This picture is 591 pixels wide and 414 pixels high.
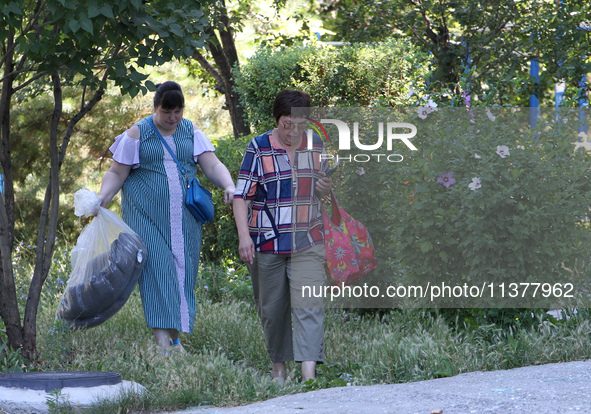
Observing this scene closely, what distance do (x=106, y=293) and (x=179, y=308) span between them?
0.45 m

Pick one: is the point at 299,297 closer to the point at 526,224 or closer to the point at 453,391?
the point at 453,391

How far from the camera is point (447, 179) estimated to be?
15.2 feet

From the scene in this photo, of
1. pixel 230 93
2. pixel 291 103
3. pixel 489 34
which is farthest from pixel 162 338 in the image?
pixel 489 34

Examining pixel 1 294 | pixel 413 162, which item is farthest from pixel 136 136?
pixel 413 162

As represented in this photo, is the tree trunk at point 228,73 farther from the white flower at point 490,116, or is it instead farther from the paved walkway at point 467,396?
the paved walkway at point 467,396

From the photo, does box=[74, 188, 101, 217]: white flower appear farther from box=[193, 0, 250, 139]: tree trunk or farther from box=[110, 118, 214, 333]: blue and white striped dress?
box=[193, 0, 250, 139]: tree trunk

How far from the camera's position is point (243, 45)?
13125mm

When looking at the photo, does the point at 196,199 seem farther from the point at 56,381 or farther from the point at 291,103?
the point at 56,381

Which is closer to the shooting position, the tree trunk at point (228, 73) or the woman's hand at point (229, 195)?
the woman's hand at point (229, 195)

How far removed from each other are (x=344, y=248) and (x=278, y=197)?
58 cm

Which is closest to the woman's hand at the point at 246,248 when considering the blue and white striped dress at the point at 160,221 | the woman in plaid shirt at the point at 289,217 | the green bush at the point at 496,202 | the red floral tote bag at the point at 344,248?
the woman in plaid shirt at the point at 289,217

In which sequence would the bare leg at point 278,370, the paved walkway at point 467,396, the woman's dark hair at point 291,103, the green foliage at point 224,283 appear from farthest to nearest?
the green foliage at point 224,283
the bare leg at point 278,370
the woman's dark hair at point 291,103
the paved walkway at point 467,396

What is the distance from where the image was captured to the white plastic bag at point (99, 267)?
14.2ft

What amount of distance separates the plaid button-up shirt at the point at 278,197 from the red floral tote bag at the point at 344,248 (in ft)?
0.69
